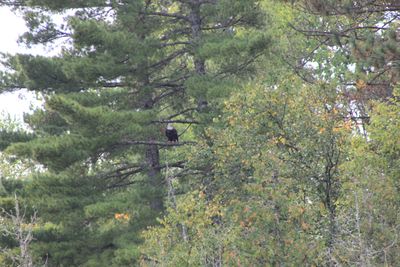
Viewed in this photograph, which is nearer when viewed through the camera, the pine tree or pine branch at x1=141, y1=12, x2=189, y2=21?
the pine tree

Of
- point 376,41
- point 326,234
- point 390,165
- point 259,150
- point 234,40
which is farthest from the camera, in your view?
point 234,40

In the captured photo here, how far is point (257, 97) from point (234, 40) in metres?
3.54

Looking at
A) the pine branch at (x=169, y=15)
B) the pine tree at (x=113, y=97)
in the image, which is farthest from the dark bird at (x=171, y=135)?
the pine branch at (x=169, y=15)

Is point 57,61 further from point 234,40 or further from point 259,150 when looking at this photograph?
point 259,150

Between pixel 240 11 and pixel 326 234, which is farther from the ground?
pixel 240 11

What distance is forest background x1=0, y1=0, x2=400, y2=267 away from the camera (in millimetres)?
12594

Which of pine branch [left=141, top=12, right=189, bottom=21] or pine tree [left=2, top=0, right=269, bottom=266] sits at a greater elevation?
pine branch [left=141, top=12, right=189, bottom=21]

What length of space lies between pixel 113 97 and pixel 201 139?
2880mm

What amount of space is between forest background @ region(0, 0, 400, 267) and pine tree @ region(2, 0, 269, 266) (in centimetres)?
5

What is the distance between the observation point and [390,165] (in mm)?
14922

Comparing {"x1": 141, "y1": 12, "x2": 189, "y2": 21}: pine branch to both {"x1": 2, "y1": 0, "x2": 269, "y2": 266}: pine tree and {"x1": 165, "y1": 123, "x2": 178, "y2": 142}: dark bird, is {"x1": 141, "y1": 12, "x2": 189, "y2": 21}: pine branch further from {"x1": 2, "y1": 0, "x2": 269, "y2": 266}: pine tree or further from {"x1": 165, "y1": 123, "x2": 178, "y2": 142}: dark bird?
{"x1": 165, "y1": 123, "x2": 178, "y2": 142}: dark bird

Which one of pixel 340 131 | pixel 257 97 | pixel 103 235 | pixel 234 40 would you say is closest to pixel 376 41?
pixel 340 131

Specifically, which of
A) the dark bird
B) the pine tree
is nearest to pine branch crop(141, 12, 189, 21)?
the pine tree

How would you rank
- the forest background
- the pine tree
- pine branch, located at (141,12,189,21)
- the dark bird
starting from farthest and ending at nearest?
pine branch, located at (141,12,189,21) → the dark bird → the pine tree → the forest background
